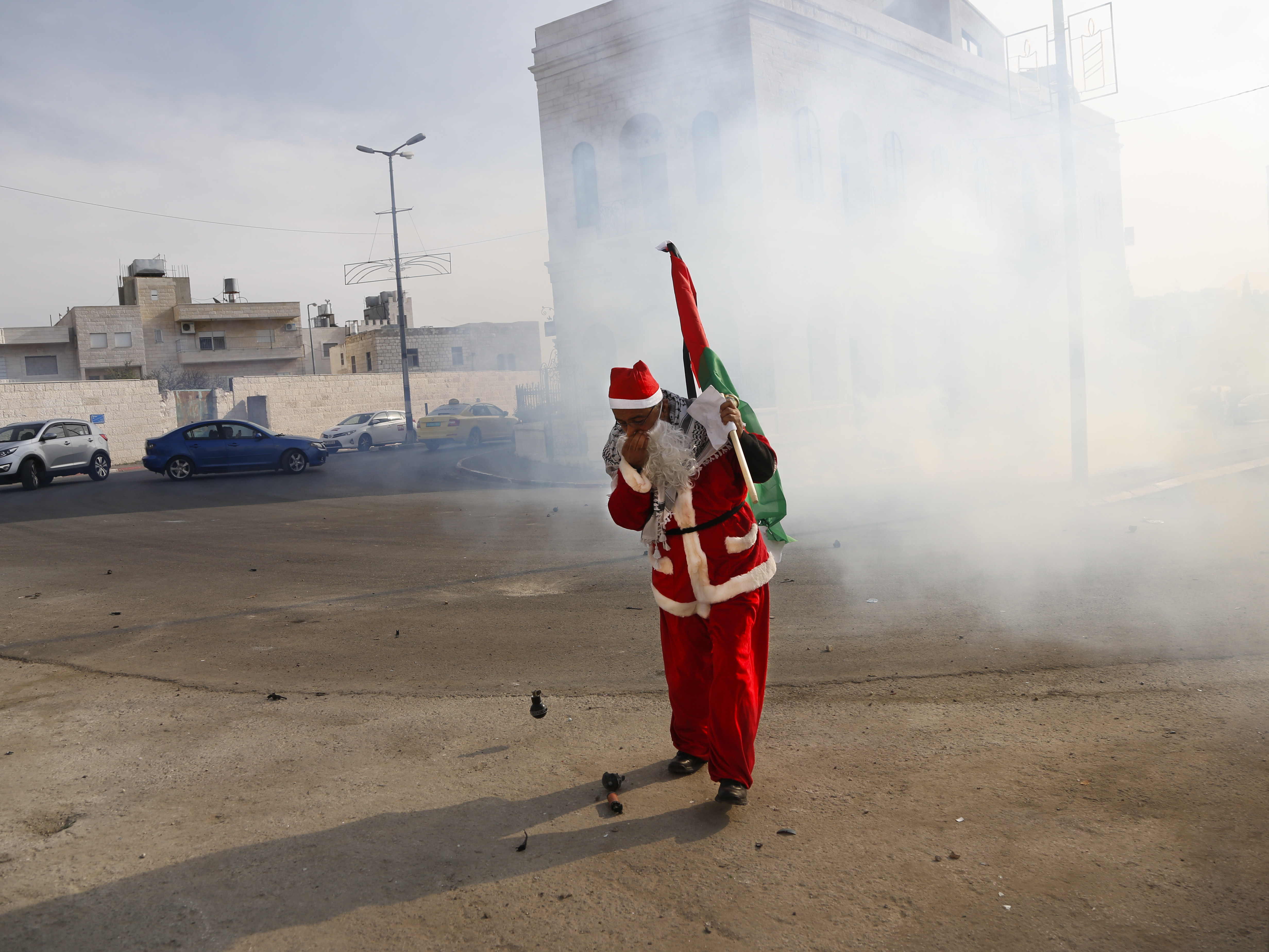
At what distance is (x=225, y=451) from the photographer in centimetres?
1762

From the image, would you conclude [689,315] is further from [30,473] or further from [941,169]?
[30,473]

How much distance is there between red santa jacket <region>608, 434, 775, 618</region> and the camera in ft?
9.74

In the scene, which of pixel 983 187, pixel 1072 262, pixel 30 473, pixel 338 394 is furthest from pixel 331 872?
pixel 338 394

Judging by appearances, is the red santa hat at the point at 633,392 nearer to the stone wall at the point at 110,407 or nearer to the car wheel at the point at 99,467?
the car wheel at the point at 99,467

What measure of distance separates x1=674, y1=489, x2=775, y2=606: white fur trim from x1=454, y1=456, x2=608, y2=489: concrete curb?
9759 millimetres

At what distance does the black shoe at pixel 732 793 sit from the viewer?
9.37 feet

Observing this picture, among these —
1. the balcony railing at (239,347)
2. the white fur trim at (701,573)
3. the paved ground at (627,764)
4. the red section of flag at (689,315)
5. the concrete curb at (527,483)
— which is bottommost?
the paved ground at (627,764)

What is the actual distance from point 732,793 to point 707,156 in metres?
11.2

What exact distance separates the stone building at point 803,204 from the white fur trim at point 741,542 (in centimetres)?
1032

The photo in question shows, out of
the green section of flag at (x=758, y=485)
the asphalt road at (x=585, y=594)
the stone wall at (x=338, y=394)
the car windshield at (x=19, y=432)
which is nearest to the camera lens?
the green section of flag at (x=758, y=485)

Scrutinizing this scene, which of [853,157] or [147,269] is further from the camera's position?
[147,269]

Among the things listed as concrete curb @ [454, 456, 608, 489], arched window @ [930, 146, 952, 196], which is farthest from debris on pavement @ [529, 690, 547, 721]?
arched window @ [930, 146, 952, 196]

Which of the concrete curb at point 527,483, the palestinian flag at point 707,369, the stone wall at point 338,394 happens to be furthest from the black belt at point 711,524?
the stone wall at point 338,394

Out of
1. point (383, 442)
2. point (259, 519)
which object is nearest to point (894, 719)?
point (259, 519)
